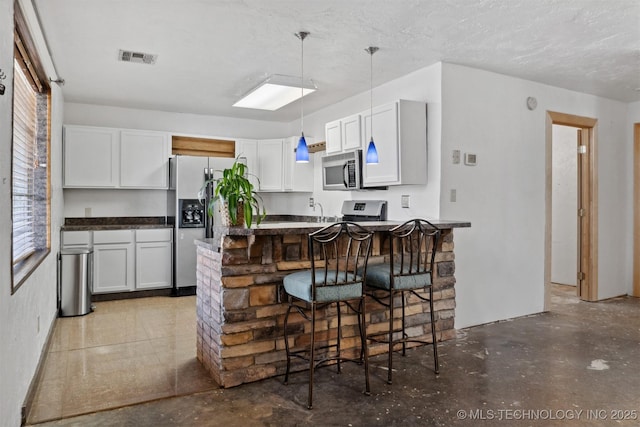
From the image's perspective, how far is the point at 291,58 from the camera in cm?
379

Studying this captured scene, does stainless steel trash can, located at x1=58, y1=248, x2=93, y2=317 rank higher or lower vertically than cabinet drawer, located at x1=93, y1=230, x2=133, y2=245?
lower

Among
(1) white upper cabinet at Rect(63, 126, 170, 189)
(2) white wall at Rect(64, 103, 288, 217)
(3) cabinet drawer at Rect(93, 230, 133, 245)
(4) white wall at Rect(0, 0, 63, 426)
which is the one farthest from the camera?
(2) white wall at Rect(64, 103, 288, 217)

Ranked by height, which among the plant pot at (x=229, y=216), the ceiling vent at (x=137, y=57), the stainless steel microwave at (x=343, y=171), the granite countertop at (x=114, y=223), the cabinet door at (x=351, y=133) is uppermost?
the ceiling vent at (x=137, y=57)

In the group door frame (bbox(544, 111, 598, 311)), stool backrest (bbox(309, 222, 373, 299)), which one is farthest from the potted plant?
door frame (bbox(544, 111, 598, 311))

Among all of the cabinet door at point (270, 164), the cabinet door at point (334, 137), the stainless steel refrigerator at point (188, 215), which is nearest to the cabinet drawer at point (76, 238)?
the stainless steel refrigerator at point (188, 215)

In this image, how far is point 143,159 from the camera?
5598 mm

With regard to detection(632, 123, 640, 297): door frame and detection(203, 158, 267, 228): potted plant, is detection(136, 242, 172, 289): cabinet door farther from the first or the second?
detection(632, 123, 640, 297): door frame

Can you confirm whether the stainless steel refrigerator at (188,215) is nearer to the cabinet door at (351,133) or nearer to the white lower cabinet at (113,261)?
the white lower cabinet at (113,261)

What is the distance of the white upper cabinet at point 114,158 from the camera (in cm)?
523

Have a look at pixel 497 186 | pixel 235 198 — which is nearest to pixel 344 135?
pixel 497 186

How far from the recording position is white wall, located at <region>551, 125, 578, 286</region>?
19.6 ft

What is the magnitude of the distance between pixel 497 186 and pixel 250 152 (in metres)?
3.34

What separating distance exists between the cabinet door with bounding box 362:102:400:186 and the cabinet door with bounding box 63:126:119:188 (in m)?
3.18

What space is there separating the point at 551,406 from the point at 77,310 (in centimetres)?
425
